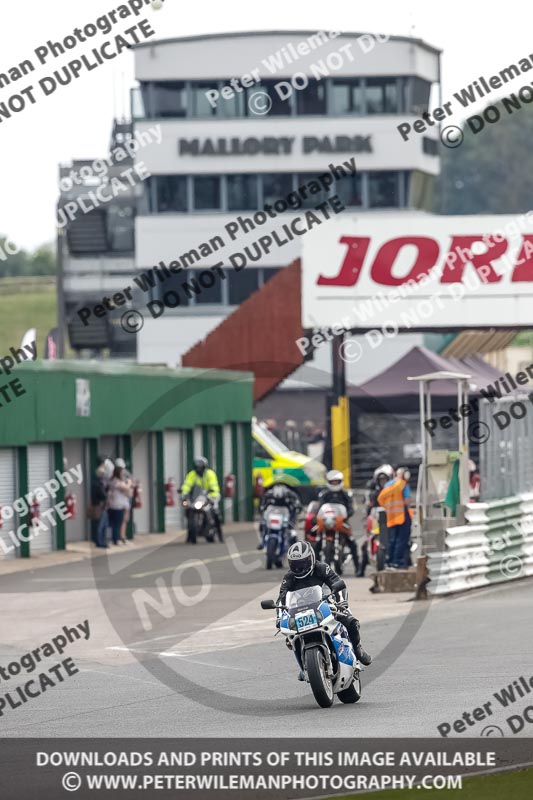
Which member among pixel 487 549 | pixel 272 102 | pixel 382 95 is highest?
pixel 382 95

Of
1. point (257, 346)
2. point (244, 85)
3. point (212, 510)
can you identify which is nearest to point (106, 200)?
point (244, 85)

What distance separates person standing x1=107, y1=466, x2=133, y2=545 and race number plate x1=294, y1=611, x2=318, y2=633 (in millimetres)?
18664

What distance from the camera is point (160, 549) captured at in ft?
105

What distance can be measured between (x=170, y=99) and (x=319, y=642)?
61.7 meters

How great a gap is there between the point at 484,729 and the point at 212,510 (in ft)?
70.5

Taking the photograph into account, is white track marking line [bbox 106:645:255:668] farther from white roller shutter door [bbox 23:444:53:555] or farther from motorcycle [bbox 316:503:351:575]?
white roller shutter door [bbox 23:444:53:555]

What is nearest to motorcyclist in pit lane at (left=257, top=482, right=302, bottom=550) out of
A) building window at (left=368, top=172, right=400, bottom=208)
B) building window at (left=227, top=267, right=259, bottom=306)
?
building window at (left=227, top=267, right=259, bottom=306)

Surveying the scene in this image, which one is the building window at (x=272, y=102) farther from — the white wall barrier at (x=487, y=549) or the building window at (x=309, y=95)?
the white wall barrier at (x=487, y=549)

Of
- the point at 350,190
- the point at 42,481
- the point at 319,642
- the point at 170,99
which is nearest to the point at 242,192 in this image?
the point at 350,190

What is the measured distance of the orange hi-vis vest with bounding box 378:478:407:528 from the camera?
2452 cm

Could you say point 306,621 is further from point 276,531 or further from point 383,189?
point 383,189

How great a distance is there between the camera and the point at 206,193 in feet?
239

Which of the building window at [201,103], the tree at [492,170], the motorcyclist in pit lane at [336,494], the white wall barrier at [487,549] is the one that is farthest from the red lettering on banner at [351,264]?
the tree at [492,170]

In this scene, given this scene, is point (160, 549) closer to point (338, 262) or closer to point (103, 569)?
point (103, 569)
